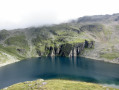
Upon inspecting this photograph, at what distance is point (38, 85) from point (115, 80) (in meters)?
83.5

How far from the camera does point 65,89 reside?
90375 mm

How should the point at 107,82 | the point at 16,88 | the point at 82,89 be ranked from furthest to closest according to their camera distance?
the point at 107,82 < the point at 16,88 < the point at 82,89

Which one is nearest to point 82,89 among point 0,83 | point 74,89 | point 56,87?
point 74,89

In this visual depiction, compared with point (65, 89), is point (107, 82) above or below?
below

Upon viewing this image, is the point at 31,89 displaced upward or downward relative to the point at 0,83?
upward

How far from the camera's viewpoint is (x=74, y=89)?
294ft

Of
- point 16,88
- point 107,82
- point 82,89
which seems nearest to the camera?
point 82,89

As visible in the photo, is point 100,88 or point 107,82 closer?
point 100,88

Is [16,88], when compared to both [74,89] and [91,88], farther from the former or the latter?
[91,88]

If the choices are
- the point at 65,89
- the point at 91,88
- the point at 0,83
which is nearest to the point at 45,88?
the point at 65,89

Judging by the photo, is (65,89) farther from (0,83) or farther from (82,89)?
(0,83)

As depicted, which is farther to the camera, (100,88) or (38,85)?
(38,85)

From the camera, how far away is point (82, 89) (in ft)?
293

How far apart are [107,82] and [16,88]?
88388mm
